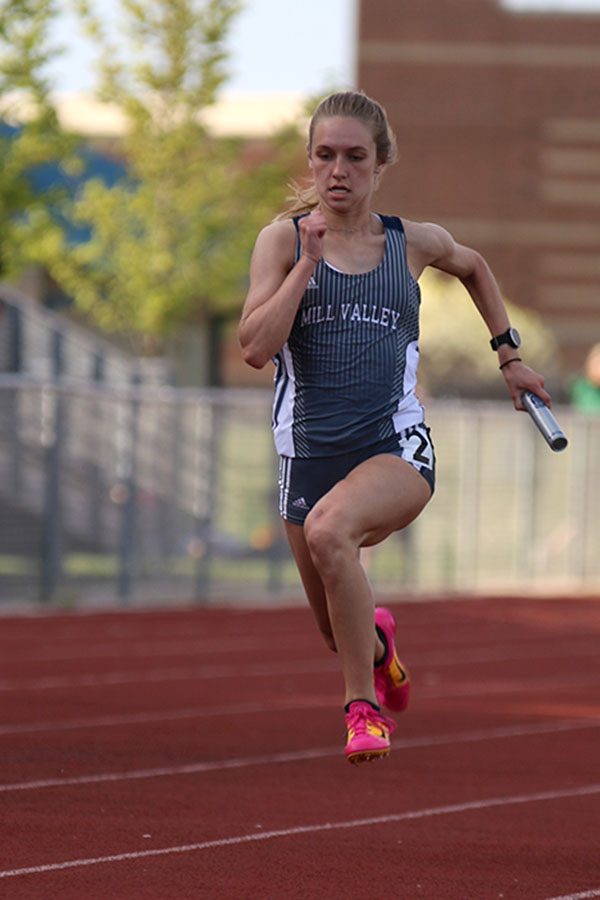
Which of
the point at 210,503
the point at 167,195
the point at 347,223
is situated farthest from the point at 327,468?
the point at 167,195

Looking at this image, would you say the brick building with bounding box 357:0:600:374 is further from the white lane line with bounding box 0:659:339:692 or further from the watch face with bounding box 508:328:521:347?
the watch face with bounding box 508:328:521:347

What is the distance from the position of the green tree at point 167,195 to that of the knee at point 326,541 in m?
25.5

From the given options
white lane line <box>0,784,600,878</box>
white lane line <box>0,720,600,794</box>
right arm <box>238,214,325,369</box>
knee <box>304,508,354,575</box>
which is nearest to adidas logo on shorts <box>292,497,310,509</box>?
knee <box>304,508,354,575</box>

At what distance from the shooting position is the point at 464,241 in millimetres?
76125

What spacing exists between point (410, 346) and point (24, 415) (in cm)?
1109

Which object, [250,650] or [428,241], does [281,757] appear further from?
[250,650]

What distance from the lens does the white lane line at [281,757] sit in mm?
7594

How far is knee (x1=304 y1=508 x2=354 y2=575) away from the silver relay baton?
0.65 meters

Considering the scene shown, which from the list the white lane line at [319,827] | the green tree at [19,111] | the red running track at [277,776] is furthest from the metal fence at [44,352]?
the white lane line at [319,827]

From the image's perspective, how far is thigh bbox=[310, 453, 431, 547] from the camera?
20.0 feet

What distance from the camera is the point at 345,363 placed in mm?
6270

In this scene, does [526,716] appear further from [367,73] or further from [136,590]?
[367,73]

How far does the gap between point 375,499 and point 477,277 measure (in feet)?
3.38

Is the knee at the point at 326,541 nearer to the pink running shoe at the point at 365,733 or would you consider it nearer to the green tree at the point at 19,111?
the pink running shoe at the point at 365,733
